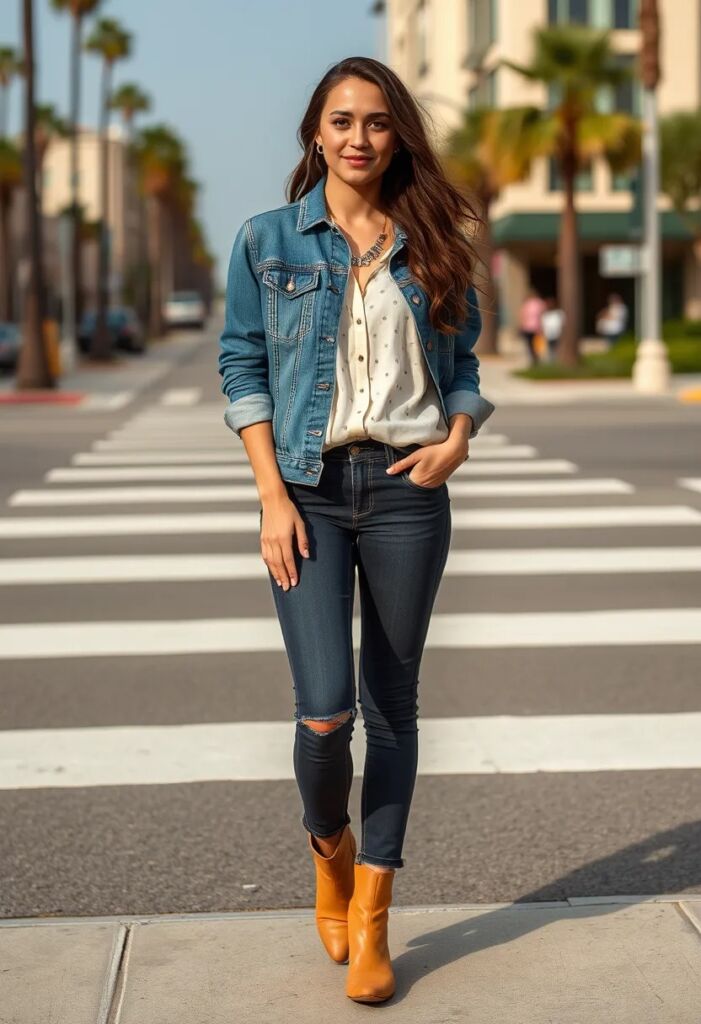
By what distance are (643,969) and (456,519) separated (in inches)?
303

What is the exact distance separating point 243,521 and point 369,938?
7792mm

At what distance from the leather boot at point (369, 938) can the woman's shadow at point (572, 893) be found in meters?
0.06

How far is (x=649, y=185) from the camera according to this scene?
1045 inches

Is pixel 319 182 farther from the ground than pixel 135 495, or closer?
farther from the ground

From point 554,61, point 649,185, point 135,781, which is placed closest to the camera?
point 135,781

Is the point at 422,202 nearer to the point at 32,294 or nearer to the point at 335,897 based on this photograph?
the point at 335,897

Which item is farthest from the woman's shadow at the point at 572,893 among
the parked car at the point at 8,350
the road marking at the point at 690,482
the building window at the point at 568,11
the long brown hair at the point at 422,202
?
the building window at the point at 568,11

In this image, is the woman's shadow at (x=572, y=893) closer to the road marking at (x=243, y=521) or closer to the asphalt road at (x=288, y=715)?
the asphalt road at (x=288, y=715)

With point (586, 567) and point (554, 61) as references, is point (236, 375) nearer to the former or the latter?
point (586, 567)

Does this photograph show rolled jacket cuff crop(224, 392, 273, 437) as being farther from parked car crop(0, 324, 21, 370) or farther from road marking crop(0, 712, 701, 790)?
parked car crop(0, 324, 21, 370)

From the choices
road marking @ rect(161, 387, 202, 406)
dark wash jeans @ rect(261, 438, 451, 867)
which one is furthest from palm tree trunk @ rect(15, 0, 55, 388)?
dark wash jeans @ rect(261, 438, 451, 867)

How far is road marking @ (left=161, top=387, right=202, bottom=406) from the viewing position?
26406 millimetres

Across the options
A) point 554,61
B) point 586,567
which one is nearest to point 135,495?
point 586,567

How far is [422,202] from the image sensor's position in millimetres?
3564
